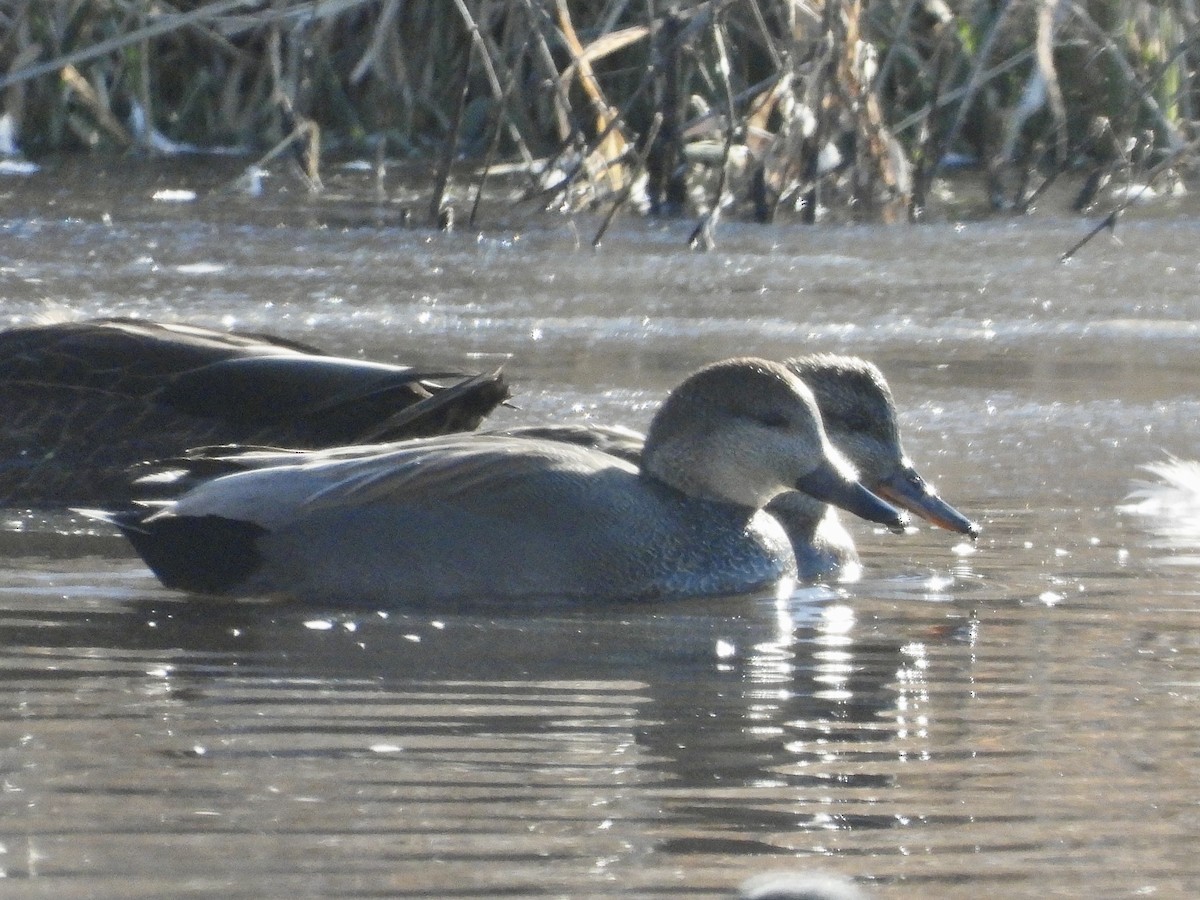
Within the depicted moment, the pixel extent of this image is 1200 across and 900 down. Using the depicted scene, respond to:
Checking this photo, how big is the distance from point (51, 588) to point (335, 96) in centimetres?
915

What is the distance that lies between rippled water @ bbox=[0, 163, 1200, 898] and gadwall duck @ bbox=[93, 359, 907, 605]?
0.23 ft

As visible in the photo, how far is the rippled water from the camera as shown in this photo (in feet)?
9.18

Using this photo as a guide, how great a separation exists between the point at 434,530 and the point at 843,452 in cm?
119

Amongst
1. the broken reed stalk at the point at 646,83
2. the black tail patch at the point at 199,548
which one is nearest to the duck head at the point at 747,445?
the black tail patch at the point at 199,548

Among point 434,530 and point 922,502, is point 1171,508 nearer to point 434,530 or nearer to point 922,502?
point 922,502

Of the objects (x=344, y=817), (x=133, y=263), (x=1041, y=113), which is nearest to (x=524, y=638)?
(x=344, y=817)

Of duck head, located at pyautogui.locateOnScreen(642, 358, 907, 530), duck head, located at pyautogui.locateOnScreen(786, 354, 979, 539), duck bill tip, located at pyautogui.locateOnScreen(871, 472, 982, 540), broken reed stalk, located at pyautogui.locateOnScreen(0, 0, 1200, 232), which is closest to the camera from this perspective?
duck head, located at pyautogui.locateOnScreen(642, 358, 907, 530)

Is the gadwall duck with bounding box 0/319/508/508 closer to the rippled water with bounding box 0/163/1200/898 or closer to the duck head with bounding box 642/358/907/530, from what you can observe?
the rippled water with bounding box 0/163/1200/898

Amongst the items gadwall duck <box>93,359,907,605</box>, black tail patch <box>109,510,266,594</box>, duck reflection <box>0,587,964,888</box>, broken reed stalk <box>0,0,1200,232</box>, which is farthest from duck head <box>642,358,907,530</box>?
broken reed stalk <box>0,0,1200,232</box>

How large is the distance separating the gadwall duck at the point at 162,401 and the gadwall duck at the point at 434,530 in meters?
0.60

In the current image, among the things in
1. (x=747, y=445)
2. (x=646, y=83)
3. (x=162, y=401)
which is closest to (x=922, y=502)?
(x=747, y=445)

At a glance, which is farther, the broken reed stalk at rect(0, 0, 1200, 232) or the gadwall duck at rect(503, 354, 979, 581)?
the broken reed stalk at rect(0, 0, 1200, 232)

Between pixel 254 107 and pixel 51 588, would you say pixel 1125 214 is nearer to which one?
pixel 254 107

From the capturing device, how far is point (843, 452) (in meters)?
5.33
